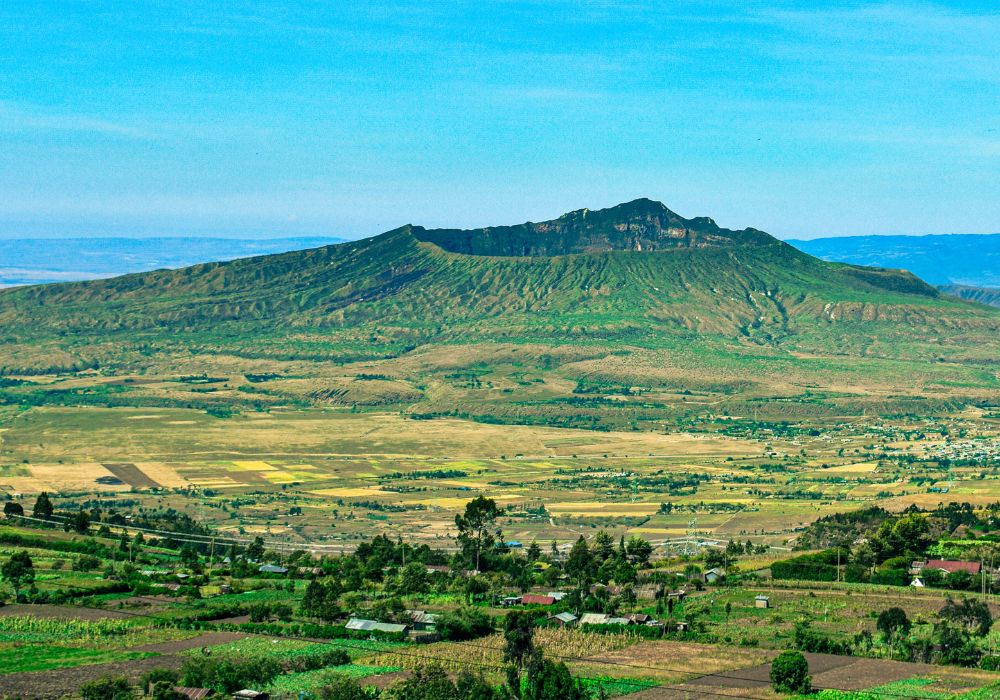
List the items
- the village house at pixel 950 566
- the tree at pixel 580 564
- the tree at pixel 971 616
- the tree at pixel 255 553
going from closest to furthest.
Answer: the tree at pixel 971 616, the village house at pixel 950 566, the tree at pixel 580 564, the tree at pixel 255 553

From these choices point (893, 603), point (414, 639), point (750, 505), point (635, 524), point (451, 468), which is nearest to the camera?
point (414, 639)

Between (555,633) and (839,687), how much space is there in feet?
52.6

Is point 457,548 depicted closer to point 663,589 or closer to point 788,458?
point 663,589

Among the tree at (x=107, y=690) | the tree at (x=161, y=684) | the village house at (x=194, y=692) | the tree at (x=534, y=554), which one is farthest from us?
the tree at (x=534, y=554)

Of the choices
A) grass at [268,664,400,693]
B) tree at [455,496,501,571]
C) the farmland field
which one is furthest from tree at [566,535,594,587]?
grass at [268,664,400,693]

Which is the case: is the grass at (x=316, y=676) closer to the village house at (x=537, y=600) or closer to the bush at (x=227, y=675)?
the bush at (x=227, y=675)

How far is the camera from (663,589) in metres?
79.7

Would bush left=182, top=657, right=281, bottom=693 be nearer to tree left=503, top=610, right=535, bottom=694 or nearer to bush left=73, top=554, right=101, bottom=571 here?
tree left=503, top=610, right=535, bottom=694

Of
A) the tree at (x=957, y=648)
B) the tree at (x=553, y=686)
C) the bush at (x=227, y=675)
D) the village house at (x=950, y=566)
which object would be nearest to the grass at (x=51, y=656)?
the bush at (x=227, y=675)

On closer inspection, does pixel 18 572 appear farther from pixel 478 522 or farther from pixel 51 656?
pixel 478 522

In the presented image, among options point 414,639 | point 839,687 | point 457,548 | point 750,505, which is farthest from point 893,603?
point 750,505

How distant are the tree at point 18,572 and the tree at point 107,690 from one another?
2248cm

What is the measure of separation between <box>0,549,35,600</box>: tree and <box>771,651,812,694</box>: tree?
4146cm

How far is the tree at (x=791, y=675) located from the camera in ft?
182
